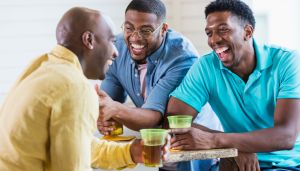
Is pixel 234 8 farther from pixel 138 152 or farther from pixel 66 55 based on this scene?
pixel 66 55

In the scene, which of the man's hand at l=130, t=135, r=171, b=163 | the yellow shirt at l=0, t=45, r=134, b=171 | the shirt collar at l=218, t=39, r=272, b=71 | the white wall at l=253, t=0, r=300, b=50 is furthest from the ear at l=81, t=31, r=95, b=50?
the white wall at l=253, t=0, r=300, b=50

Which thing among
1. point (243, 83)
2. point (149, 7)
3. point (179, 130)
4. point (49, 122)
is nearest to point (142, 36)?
point (149, 7)

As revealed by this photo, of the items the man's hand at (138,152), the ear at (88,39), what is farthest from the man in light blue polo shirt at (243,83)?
the ear at (88,39)

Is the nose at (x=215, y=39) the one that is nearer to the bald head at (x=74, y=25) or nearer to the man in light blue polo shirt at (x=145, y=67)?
the man in light blue polo shirt at (x=145, y=67)

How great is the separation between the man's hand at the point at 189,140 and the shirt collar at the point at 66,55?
0.77m

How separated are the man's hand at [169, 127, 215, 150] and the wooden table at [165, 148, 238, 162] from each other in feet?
0.23

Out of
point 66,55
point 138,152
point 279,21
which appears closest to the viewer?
point 66,55

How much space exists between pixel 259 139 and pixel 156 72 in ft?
2.80

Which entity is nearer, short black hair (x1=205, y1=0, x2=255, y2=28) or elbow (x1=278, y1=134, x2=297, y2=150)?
elbow (x1=278, y1=134, x2=297, y2=150)

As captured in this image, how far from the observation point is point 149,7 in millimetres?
2967

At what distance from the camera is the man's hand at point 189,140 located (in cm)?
230

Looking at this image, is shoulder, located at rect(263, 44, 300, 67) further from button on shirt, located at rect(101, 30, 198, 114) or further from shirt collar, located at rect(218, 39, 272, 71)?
button on shirt, located at rect(101, 30, 198, 114)

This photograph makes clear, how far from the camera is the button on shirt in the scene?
2852mm

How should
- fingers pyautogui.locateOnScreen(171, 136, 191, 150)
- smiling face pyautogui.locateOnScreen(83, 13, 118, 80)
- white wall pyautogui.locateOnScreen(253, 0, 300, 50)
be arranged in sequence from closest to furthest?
1. smiling face pyautogui.locateOnScreen(83, 13, 118, 80)
2. fingers pyautogui.locateOnScreen(171, 136, 191, 150)
3. white wall pyautogui.locateOnScreen(253, 0, 300, 50)
